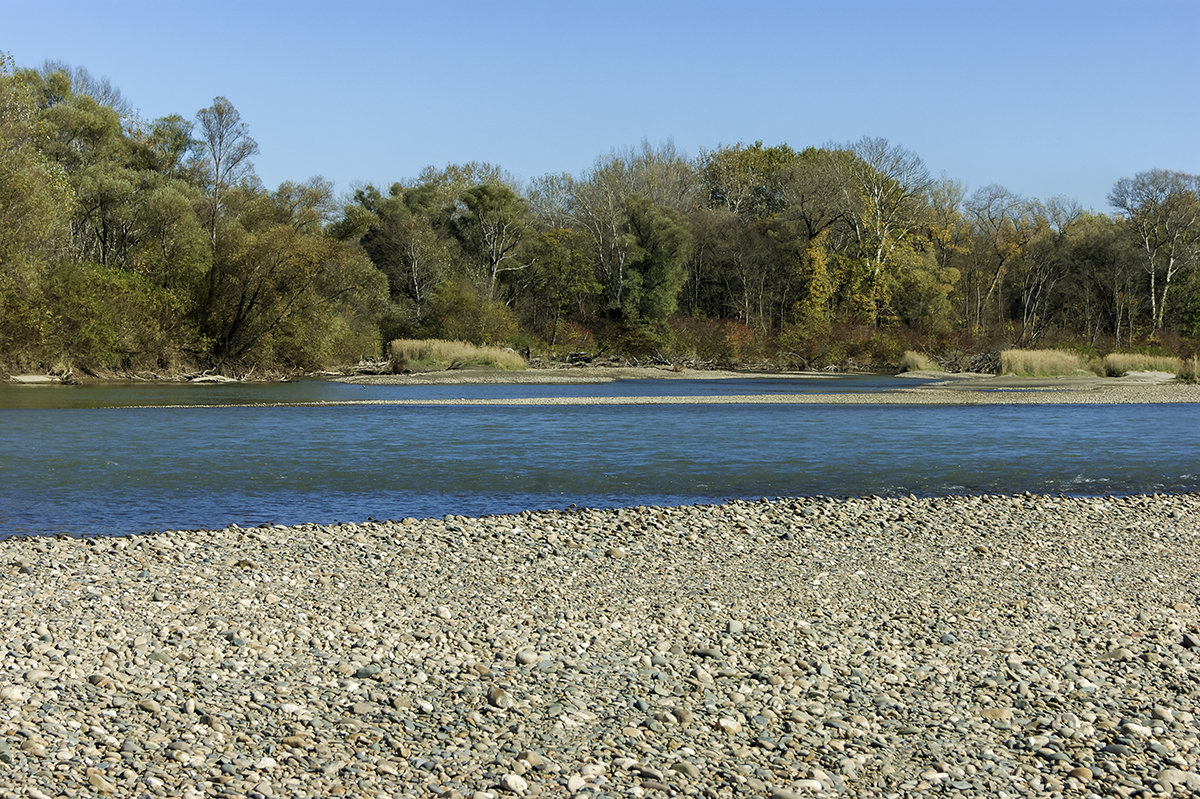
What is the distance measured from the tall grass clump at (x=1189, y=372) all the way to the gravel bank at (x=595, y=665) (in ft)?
138

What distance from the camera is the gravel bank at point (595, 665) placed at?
5.20 metres

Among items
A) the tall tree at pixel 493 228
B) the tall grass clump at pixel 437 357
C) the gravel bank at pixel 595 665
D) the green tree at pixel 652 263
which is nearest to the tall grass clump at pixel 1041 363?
A: the green tree at pixel 652 263

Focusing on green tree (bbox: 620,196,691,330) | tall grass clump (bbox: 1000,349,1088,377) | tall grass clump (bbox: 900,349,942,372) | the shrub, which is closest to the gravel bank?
tall grass clump (bbox: 1000,349,1088,377)

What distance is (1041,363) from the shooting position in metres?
52.0

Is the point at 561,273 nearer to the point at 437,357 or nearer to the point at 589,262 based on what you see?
the point at 589,262

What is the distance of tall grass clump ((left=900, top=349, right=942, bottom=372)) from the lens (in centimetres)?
6247

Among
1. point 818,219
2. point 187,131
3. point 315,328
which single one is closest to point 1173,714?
point 315,328

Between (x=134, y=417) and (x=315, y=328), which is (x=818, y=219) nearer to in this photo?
(x=315, y=328)

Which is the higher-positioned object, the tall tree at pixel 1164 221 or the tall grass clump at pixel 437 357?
the tall tree at pixel 1164 221

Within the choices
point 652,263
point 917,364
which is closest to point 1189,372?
point 917,364

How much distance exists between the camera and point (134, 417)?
27859mm

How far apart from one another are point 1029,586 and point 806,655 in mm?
3325

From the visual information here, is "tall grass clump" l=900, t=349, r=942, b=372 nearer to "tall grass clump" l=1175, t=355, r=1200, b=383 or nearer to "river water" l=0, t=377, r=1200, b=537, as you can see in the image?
"tall grass clump" l=1175, t=355, r=1200, b=383

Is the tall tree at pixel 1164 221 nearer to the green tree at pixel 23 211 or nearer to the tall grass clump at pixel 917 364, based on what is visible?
the tall grass clump at pixel 917 364
